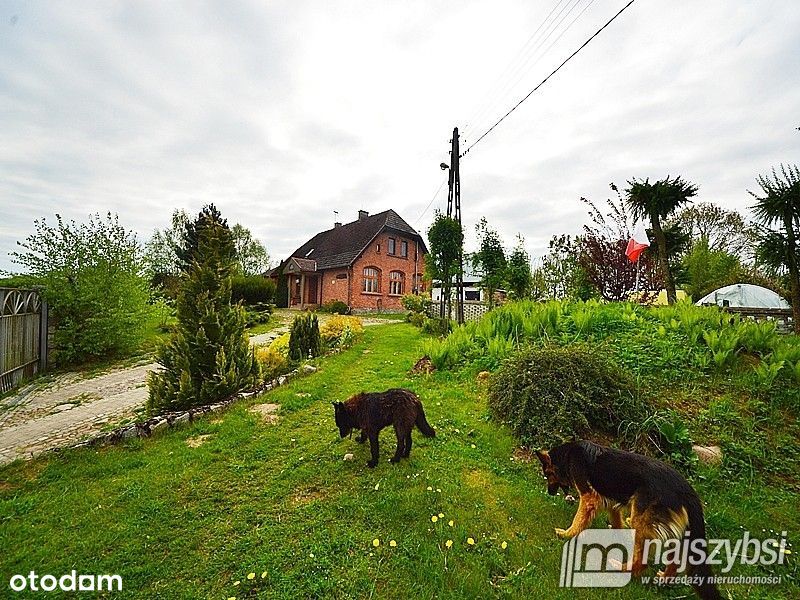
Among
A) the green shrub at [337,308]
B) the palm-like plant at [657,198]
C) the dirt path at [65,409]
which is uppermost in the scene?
the palm-like plant at [657,198]

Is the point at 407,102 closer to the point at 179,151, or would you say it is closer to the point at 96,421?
the point at 179,151

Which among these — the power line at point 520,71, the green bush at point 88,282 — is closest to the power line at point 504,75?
the power line at point 520,71

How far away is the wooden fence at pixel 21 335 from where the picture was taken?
676 centimetres

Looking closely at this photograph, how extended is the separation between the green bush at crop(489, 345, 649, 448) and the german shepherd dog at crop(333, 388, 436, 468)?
Answer: 3.40 ft

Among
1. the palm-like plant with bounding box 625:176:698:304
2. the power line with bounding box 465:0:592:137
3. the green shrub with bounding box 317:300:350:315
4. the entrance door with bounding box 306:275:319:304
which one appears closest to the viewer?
the power line with bounding box 465:0:592:137

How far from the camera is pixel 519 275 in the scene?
1065 cm

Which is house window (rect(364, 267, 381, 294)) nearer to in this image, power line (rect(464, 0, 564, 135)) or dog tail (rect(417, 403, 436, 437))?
power line (rect(464, 0, 564, 135))

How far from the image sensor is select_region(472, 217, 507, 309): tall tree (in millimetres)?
11242

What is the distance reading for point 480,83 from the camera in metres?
8.09

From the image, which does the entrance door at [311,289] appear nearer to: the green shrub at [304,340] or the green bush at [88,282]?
the green bush at [88,282]

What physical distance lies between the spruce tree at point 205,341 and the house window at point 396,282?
64.3 feet

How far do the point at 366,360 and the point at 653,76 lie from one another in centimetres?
756

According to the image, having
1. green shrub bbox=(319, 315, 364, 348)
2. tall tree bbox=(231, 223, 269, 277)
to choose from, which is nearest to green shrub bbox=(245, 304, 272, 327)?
green shrub bbox=(319, 315, 364, 348)

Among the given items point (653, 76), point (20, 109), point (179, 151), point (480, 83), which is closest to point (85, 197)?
point (179, 151)
